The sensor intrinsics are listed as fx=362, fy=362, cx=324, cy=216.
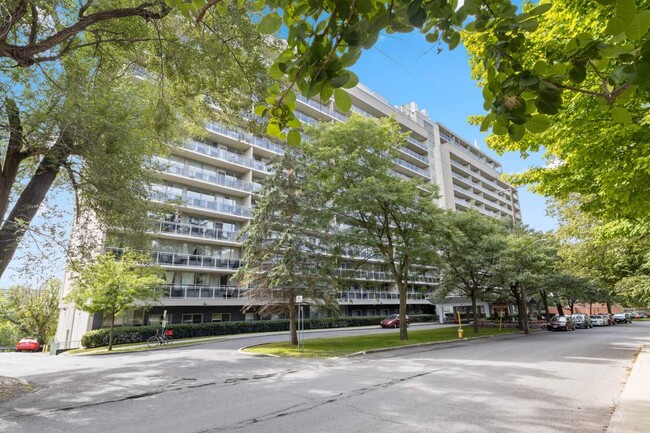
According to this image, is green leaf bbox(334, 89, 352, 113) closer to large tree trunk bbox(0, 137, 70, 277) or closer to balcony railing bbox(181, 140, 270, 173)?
large tree trunk bbox(0, 137, 70, 277)

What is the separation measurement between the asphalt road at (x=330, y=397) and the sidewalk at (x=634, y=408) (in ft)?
1.04

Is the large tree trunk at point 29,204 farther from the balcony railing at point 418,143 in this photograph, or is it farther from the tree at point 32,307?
the balcony railing at point 418,143

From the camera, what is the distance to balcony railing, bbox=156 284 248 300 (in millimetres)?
30594

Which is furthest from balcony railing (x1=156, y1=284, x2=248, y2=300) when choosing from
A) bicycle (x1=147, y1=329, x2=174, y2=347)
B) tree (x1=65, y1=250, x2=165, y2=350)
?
tree (x1=65, y1=250, x2=165, y2=350)

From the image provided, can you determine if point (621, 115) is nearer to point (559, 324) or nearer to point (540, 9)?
point (540, 9)

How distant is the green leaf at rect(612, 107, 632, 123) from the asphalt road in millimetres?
5719

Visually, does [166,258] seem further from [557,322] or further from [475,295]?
[557,322]

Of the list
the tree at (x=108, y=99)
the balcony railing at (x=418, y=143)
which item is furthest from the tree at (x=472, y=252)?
the balcony railing at (x=418, y=143)

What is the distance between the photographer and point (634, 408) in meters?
6.71

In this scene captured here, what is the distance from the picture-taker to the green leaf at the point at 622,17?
4.83ft

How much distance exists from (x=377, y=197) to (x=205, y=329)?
66.3 feet

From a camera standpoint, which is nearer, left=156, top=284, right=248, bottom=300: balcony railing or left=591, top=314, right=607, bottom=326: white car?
left=156, top=284, right=248, bottom=300: balcony railing

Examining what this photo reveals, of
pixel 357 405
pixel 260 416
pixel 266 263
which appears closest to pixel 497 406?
pixel 357 405

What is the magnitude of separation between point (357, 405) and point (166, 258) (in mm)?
27218
